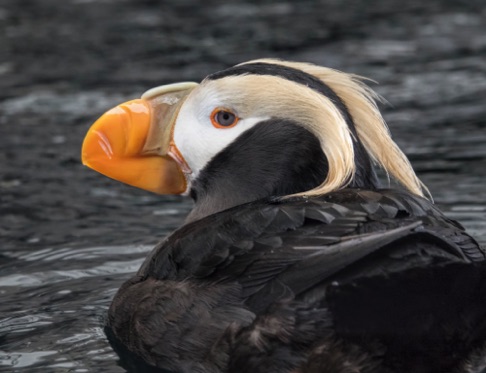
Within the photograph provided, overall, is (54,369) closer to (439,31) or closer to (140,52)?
(140,52)

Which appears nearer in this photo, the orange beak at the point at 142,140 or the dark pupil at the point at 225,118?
the dark pupil at the point at 225,118

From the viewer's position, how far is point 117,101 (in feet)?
30.3

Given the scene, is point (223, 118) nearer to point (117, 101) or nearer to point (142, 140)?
point (142, 140)

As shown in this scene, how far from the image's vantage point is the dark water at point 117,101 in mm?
5621

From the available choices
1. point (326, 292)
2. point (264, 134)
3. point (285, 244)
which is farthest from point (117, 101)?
point (326, 292)

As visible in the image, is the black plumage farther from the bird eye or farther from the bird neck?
the bird eye

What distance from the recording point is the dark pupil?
4855 mm

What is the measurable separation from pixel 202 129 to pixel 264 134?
0.27 meters

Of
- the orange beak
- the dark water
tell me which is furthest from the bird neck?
the dark water

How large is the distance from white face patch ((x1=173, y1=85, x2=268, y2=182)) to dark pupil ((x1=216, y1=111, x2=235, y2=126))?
0.02m

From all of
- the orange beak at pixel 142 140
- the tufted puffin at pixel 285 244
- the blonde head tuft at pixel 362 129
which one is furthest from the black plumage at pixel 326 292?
the orange beak at pixel 142 140

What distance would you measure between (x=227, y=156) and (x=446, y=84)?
15.6 ft

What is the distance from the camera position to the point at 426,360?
414 cm

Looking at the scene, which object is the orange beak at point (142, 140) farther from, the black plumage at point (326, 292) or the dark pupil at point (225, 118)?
the black plumage at point (326, 292)
